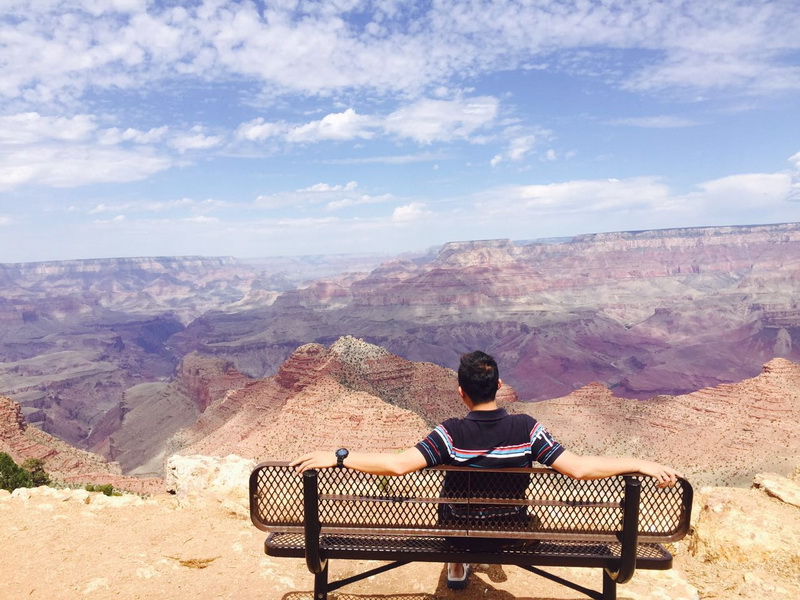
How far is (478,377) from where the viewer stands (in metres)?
3.45

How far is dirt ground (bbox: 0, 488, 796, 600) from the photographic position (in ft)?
15.1

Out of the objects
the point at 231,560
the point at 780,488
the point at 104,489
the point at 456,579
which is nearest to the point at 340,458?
the point at 456,579

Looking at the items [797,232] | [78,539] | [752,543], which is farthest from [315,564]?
[797,232]

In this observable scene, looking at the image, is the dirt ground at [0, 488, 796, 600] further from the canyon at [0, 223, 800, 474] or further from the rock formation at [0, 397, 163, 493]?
the canyon at [0, 223, 800, 474]

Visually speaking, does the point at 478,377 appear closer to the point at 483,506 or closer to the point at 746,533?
the point at 483,506

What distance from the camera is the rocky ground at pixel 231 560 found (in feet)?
15.3

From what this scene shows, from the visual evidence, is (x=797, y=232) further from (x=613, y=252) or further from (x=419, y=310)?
(x=419, y=310)

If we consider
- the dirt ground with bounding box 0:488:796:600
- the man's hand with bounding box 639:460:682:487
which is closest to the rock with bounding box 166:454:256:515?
the dirt ground with bounding box 0:488:796:600

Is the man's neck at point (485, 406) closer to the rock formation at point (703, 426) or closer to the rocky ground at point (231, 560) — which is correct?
the rocky ground at point (231, 560)

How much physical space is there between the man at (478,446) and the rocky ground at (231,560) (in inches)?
75.2

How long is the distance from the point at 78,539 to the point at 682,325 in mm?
142477

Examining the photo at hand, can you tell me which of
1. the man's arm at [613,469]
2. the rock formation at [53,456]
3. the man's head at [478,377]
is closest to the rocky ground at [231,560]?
the man's arm at [613,469]

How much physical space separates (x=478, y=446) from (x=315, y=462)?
1.14m

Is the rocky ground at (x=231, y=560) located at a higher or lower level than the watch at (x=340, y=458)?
lower
